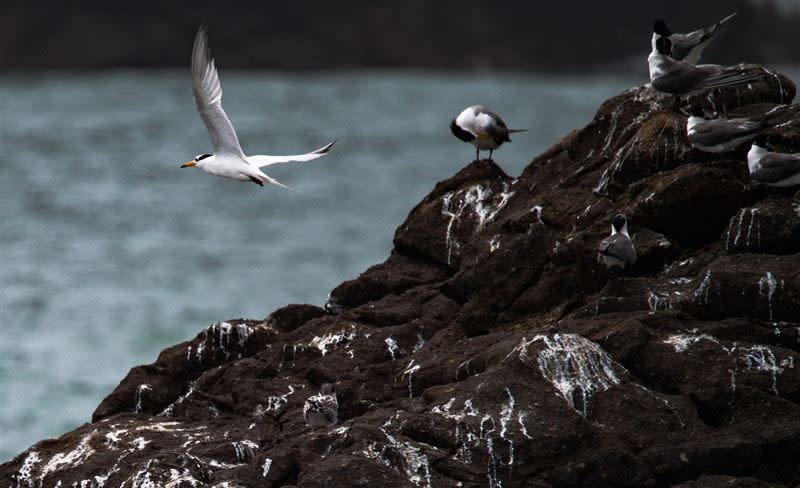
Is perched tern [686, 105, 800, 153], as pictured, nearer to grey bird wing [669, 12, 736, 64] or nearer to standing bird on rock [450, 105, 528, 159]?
grey bird wing [669, 12, 736, 64]

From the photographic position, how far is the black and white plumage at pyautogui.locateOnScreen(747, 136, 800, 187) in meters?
9.97

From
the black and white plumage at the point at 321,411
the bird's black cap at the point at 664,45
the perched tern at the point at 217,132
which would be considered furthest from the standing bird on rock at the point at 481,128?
the black and white plumage at the point at 321,411

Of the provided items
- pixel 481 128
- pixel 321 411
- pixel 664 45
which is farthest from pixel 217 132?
pixel 321 411

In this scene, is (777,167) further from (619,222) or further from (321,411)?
(321,411)

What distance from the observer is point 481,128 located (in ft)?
45.5

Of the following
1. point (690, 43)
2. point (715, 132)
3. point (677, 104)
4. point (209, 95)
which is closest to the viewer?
point (715, 132)

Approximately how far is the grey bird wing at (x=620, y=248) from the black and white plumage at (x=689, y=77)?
1884 millimetres

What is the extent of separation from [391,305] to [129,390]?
236 centimetres

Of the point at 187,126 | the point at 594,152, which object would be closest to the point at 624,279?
the point at 594,152

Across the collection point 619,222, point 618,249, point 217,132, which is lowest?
point 618,249

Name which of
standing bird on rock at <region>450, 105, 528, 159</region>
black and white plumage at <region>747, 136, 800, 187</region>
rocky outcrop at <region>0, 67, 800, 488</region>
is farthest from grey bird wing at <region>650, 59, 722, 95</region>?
standing bird on rock at <region>450, 105, 528, 159</region>

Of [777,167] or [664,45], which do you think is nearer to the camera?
[777,167]

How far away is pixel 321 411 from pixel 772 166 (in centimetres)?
377

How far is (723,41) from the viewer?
317ft
